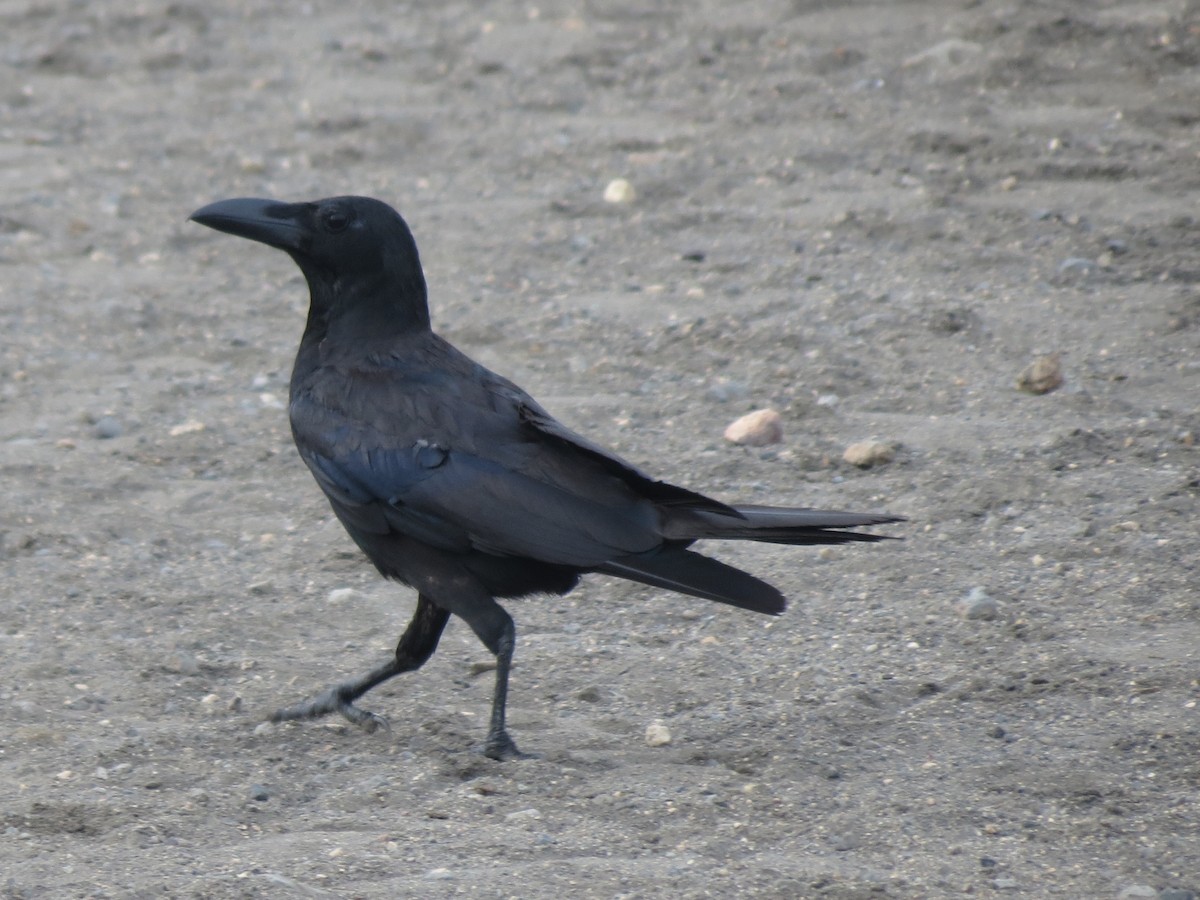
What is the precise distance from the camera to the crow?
3.82 metres

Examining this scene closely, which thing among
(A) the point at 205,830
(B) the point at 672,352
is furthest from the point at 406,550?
(B) the point at 672,352

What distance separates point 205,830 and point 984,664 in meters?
1.89

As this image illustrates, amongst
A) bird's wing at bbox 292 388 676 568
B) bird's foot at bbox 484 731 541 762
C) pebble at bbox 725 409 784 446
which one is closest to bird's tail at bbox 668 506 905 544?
bird's wing at bbox 292 388 676 568

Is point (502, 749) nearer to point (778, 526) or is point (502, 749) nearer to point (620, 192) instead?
point (778, 526)

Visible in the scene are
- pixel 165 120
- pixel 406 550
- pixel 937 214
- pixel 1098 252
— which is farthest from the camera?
pixel 165 120

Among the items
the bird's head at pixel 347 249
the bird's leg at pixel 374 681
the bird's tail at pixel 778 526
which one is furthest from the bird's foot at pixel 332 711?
the bird's head at pixel 347 249

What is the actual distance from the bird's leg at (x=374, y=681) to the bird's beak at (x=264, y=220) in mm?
1008

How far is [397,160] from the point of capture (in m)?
7.97

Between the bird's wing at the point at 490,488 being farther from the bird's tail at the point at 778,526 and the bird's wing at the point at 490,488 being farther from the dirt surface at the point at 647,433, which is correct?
the dirt surface at the point at 647,433

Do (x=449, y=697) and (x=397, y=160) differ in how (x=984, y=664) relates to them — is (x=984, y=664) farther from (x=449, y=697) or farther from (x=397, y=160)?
(x=397, y=160)

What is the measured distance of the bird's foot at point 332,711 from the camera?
402cm

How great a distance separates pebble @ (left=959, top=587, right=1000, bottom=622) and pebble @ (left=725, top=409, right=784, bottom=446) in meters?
1.13

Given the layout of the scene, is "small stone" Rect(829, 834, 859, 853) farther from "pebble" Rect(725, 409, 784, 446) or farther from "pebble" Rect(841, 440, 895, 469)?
"pebble" Rect(725, 409, 784, 446)

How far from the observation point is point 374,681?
4.05 metres
